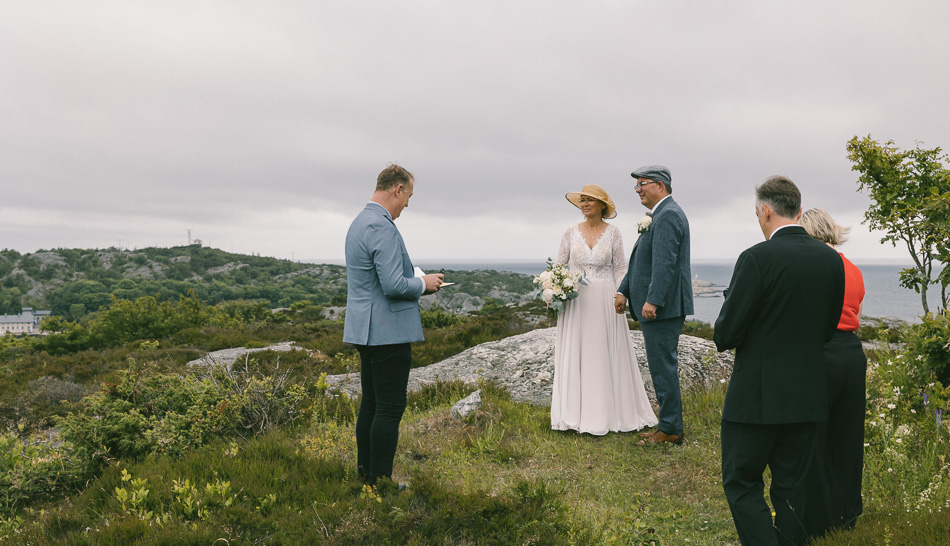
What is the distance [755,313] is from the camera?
8.77 ft

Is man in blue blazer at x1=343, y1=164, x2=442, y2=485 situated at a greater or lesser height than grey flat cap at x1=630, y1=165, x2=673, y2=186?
lesser

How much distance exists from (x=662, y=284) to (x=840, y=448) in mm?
2177

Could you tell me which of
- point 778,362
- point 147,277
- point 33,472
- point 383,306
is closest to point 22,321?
point 147,277

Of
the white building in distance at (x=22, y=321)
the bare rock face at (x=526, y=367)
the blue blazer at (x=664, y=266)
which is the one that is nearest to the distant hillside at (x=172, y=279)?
the white building in distance at (x=22, y=321)

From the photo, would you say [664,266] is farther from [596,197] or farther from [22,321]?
[22,321]

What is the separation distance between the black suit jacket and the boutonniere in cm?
257

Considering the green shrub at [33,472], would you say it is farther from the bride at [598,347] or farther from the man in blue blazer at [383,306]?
the bride at [598,347]

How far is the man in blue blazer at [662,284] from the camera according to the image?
16.2ft

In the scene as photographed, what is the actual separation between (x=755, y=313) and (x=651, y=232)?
247 cm

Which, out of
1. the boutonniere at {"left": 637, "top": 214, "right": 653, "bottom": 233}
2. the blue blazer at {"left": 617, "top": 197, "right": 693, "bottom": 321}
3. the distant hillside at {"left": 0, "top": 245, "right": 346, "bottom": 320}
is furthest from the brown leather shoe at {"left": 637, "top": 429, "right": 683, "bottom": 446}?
the distant hillside at {"left": 0, "top": 245, "right": 346, "bottom": 320}

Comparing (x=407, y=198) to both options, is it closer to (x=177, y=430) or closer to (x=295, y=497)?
(x=295, y=497)

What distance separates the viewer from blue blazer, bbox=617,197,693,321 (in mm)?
4934

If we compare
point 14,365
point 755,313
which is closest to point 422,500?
point 755,313

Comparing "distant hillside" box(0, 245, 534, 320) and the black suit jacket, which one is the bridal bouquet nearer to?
the black suit jacket
